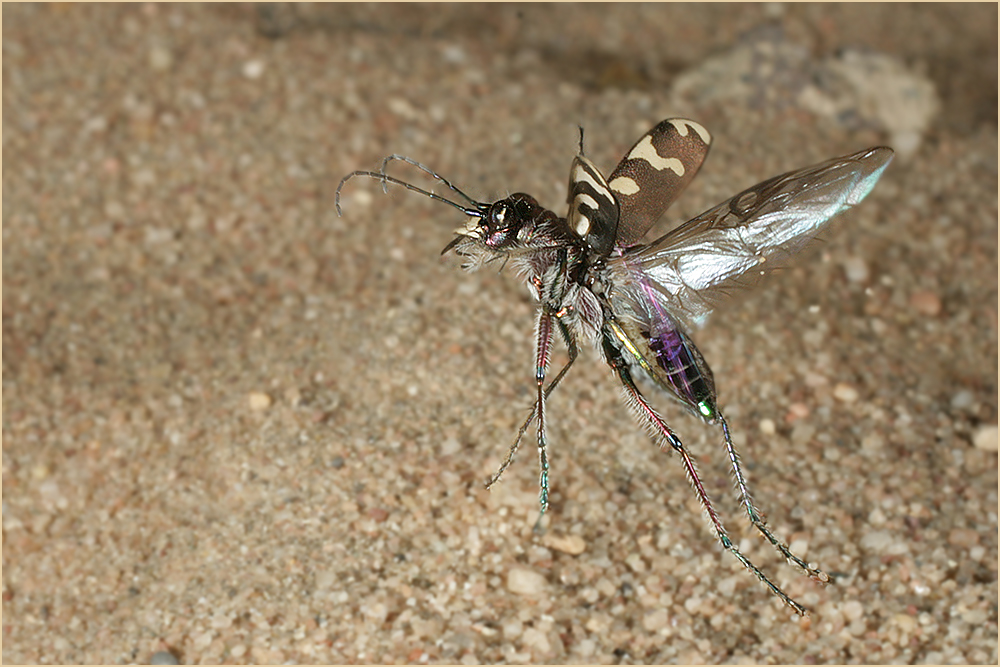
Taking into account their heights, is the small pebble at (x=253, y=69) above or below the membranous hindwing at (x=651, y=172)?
above

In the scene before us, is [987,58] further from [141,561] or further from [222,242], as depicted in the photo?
[141,561]

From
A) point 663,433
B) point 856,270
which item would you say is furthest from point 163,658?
point 856,270

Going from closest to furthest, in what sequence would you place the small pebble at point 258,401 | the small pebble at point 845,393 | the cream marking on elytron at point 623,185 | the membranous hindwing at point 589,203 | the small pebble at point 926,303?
the membranous hindwing at point 589,203 → the cream marking on elytron at point 623,185 → the small pebble at point 258,401 → the small pebble at point 845,393 → the small pebble at point 926,303

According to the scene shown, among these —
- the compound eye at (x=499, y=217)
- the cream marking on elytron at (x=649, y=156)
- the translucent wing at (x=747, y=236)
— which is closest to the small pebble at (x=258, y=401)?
the compound eye at (x=499, y=217)

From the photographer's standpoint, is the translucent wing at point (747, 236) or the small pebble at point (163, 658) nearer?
the translucent wing at point (747, 236)

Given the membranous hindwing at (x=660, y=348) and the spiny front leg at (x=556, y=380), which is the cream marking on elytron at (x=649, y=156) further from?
the spiny front leg at (x=556, y=380)

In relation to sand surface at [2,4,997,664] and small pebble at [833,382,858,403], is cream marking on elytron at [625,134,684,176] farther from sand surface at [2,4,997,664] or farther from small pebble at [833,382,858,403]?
small pebble at [833,382,858,403]
